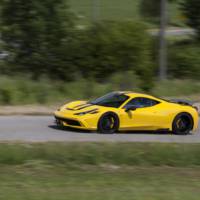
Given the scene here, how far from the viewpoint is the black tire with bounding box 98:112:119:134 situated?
18.2 m

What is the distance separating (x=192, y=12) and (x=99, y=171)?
27.7 m

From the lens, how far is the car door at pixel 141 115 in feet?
61.2

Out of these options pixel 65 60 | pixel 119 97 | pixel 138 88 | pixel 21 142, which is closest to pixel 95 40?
pixel 65 60

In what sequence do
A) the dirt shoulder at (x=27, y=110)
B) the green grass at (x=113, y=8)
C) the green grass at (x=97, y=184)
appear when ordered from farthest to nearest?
the green grass at (x=113, y=8) → the dirt shoulder at (x=27, y=110) → the green grass at (x=97, y=184)

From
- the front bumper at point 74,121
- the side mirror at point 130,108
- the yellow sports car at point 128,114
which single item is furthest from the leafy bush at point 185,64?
the front bumper at point 74,121

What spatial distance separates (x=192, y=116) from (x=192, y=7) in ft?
68.3

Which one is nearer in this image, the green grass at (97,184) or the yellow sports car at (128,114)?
the green grass at (97,184)

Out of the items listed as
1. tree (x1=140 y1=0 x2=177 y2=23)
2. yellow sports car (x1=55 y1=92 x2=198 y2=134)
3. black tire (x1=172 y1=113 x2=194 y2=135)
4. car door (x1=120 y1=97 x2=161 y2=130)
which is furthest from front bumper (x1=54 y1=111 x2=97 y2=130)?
tree (x1=140 y1=0 x2=177 y2=23)

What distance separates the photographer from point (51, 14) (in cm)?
3112

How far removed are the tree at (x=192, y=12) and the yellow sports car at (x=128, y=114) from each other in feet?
65.8

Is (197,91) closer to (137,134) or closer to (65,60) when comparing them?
(65,60)

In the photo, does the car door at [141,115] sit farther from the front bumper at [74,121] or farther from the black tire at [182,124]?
the front bumper at [74,121]

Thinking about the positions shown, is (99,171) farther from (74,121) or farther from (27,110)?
(27,110)

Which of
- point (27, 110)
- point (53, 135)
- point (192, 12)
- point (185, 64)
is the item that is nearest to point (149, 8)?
point (192, 12)
